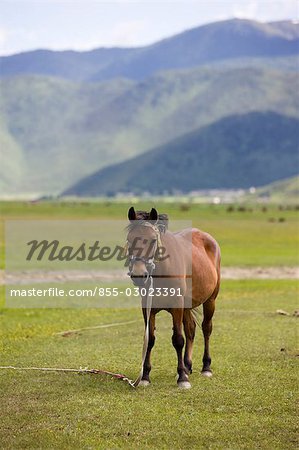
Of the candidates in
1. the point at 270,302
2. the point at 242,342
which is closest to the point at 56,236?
the point at 270,302

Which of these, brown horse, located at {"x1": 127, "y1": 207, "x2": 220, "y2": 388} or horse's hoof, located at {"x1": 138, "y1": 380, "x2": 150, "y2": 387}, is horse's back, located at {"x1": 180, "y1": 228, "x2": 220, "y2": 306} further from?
horse's hoof, located at {"x1": 138, "y1": 380, "x2": 150, "y2": 387}

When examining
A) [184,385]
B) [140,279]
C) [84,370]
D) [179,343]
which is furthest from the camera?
[84,370]

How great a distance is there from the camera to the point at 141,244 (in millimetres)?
13242

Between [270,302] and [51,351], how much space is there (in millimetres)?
12372

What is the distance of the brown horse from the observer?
13297 millimetres

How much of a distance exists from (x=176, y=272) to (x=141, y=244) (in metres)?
1.19

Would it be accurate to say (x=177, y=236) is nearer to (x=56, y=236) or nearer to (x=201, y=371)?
(x=201, y=371)

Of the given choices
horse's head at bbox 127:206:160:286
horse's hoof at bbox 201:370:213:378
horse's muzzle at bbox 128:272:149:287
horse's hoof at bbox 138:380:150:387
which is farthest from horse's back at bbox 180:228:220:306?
horse's head at bbox 127:206:160:286

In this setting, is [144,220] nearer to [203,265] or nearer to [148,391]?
[203,265]

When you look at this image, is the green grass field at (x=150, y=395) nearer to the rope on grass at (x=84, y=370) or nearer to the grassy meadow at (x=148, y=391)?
the grassy meadow at (x=148, y=391)

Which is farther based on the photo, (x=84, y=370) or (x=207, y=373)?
(x=84, y=370)

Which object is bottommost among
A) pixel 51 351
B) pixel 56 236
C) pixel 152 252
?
pixel 56 236

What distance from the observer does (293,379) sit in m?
15.1

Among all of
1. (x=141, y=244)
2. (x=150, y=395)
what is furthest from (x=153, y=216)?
(x=150, y=395)
